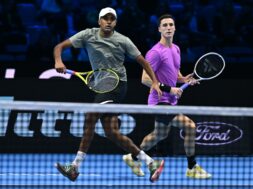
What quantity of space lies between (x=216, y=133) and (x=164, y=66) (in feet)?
9.75

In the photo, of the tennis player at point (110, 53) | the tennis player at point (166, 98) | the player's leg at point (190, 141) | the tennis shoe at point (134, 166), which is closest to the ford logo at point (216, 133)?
the tennis player at point (166, 98)

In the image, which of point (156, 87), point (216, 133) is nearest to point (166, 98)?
point (156, 87)

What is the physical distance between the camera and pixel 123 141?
348 inches

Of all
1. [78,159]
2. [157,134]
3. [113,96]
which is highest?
[113,96]

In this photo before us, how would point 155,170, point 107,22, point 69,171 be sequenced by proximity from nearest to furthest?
point 69,171 → point 155,170 → point 107,22

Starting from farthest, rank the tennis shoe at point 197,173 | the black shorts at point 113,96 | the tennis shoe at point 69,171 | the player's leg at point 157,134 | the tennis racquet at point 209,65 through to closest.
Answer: the tennis racquet at point 209,65, the player's leg at point 157,134, the tennis shoe at point 197,173, the black shorts at point 113,96, the tennis shoe at point 69,171

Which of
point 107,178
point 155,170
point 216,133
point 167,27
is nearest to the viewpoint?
point 155,170

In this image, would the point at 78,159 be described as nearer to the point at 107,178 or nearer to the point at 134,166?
the point at 107,178

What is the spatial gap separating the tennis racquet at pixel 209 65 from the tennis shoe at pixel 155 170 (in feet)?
4.44

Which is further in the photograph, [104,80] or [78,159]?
[104,80]

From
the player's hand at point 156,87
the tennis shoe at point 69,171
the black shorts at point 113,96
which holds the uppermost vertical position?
the player's hand at point 156,87

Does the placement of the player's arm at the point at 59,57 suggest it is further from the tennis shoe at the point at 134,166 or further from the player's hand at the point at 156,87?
the tennis shoe at the point at 134,166

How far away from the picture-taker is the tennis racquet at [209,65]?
32.5 feet

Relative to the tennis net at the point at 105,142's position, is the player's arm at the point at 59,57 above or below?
above
